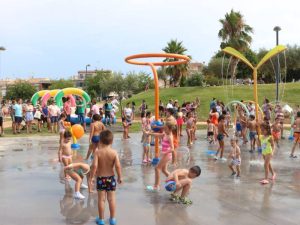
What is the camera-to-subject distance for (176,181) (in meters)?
7.11

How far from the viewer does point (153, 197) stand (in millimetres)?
7516

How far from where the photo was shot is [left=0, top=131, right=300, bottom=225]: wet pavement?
6.27m

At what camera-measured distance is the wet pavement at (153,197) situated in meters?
6.27

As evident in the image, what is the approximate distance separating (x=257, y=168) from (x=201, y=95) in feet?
88.2

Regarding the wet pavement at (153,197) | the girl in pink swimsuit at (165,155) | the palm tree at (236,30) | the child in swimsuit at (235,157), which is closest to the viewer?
the wet pavement at (153,197)

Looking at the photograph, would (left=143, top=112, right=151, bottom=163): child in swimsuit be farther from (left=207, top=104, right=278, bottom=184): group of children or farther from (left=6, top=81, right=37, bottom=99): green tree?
(left=6, top=81, right=37, bottom=99): green tree

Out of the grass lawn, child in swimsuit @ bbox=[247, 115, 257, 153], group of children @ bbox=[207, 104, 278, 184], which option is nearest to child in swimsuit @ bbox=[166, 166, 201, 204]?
group of children @ bbox=[207, 104, 278, 184]

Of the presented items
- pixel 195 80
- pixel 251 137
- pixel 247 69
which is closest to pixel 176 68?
pixel 195 80

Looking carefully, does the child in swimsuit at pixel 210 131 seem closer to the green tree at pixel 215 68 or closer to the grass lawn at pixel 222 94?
the grass lawn at pixel 222 94

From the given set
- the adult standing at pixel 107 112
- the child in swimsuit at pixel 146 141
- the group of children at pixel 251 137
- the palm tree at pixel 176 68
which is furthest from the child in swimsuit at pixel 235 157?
the palm tree at pixel 176 68

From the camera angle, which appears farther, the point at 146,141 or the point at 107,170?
the point at 146,141

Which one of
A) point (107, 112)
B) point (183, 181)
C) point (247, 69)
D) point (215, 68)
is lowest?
point (183, 181)

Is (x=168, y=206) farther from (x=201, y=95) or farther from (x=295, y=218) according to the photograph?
(x=201, y=95)

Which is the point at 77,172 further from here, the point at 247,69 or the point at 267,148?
the point at 247,69
